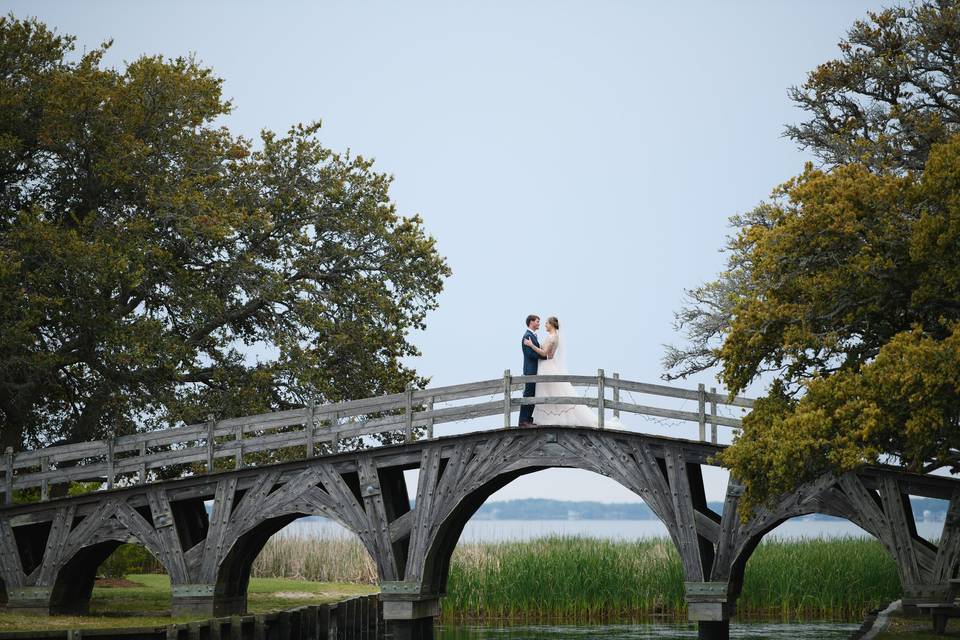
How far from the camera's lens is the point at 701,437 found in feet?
76.8

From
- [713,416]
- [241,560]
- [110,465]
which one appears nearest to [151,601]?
[241,560]

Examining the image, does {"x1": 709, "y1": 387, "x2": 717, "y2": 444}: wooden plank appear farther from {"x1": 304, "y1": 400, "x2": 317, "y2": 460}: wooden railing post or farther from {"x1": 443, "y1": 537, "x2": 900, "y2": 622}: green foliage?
{"x1": 443, "y1": 537, "x2": 900, "y2": 622}: green foliage

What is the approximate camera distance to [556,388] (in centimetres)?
2467

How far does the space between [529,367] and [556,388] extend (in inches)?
28.5

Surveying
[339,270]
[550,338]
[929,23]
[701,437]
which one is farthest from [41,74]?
[929,23]

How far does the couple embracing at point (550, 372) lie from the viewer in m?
24.6

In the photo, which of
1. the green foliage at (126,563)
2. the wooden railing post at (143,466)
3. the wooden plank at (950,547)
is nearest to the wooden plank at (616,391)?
the wooden plank at (950,547)

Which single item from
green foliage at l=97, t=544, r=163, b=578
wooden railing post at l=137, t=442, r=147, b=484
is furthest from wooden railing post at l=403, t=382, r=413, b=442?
green foliage at l=97, t=544, r=163, b=578

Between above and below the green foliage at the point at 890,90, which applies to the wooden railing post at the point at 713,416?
below

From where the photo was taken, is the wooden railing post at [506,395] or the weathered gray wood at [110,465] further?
the weathered gray wood at [110,465]

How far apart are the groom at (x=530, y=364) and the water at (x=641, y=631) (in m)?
6.41

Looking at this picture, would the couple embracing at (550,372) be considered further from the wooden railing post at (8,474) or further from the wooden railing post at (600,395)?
the wooden railing post at (8,474)

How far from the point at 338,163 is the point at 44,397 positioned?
1008cm

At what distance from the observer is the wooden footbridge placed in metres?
22.9
